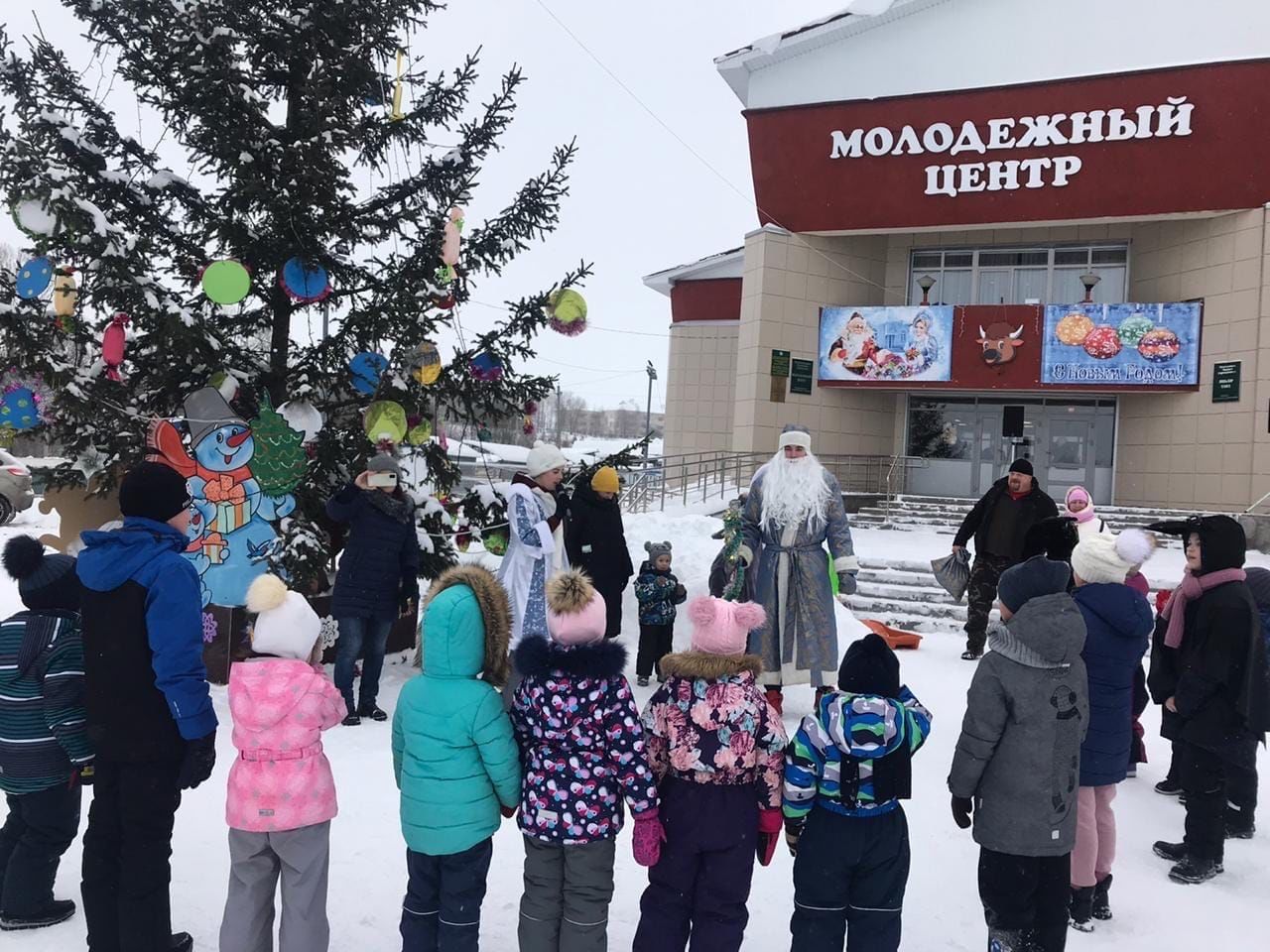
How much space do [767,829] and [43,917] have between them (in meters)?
2.62

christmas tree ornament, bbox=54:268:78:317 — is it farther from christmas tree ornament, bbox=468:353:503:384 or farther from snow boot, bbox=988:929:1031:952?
snow boot, bbox=988:929:1031:952

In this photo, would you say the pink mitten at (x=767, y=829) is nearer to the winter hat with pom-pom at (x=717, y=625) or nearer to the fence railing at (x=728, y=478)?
the winter hat with pom-pom at (x=717, y=625)

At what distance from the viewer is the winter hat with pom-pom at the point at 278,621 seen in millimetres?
2836

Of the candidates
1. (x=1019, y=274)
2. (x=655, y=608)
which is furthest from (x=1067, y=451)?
(x=655, y=608)

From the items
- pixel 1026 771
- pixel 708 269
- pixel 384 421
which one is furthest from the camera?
pixel 708 269

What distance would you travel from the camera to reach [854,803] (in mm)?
2697

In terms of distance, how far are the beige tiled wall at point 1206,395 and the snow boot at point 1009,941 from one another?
15.8 m

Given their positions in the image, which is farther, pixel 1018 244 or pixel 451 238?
pixel 1018 244

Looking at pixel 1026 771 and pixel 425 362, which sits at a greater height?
pixel 425 362

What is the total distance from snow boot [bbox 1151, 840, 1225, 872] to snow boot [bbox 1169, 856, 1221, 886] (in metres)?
0.03

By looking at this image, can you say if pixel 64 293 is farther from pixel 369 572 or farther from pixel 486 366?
pixel 486 366

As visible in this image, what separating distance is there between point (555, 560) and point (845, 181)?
14.1m

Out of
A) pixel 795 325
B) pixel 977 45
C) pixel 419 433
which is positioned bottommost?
pixel 419 433

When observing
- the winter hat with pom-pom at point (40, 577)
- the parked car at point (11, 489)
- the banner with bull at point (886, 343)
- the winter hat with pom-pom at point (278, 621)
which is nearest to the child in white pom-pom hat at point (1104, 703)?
the winter hat with pom-pom at point (278, 621)
